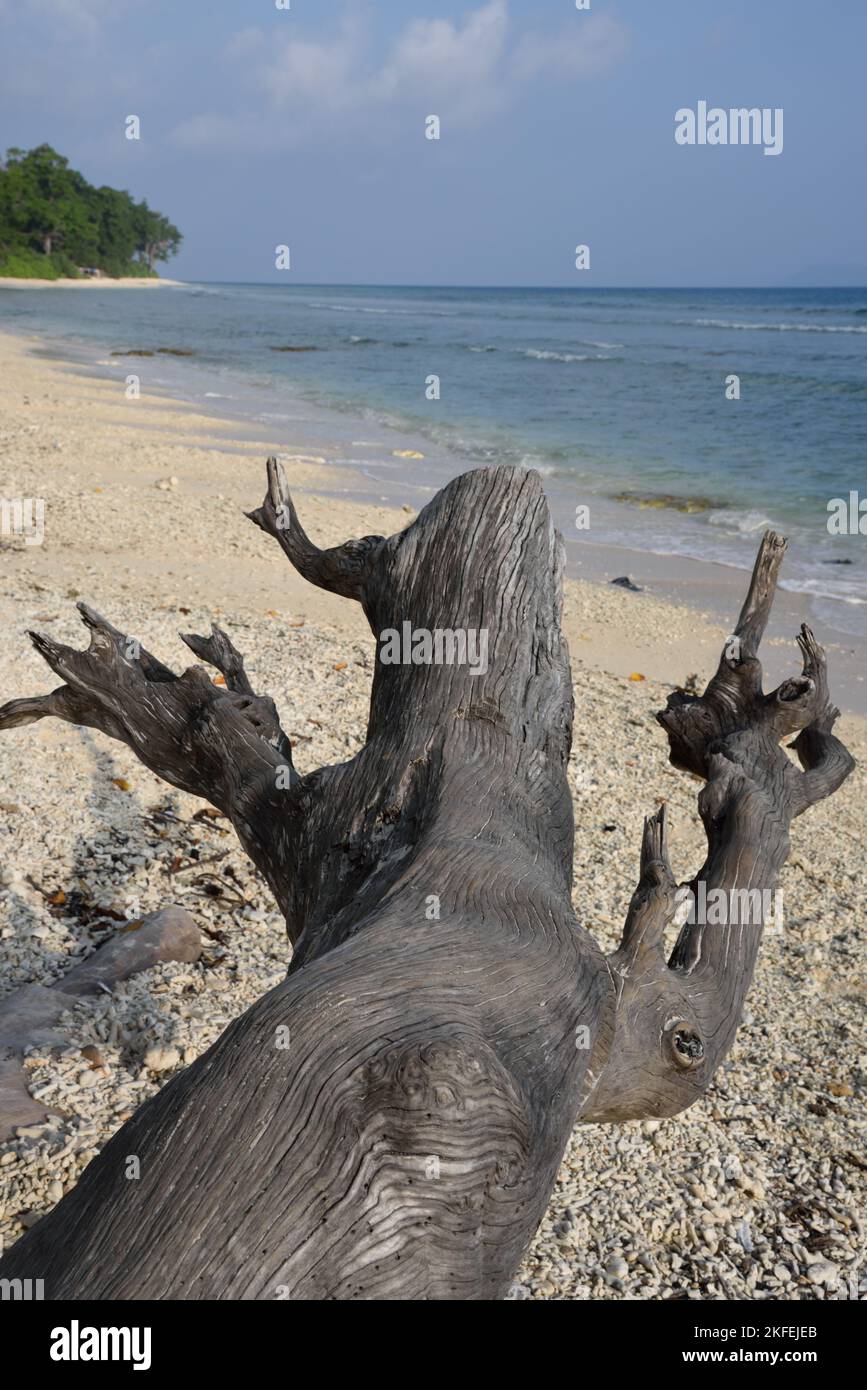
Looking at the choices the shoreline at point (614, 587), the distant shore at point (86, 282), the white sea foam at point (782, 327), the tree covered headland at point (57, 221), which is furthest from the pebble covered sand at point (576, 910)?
the tree covered headland at point (57, 221)

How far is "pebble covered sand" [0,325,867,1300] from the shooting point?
3295mm

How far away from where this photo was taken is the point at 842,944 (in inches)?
204

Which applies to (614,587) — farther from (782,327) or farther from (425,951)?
(782,327)

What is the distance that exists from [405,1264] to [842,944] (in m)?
4.09

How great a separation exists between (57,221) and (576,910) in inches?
3547

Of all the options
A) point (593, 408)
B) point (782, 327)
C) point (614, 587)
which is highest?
point (782, 327)

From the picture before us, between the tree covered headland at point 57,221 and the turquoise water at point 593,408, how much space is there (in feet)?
104

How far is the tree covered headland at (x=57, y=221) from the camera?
80.6m

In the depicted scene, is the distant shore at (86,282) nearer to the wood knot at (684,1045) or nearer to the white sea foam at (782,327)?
the white sea foam at (782,327)

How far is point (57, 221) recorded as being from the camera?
82188 mm

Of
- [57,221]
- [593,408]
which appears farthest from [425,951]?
[57,221]
